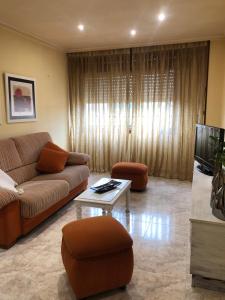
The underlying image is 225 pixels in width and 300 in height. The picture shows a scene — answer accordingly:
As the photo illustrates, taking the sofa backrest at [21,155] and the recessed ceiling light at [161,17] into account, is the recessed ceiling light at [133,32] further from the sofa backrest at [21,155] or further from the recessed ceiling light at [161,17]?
the sofa backrest at [21,155]

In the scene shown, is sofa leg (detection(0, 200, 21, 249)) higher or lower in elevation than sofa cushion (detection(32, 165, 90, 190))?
lower

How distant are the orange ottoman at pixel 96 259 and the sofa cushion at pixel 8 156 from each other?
5.68ft

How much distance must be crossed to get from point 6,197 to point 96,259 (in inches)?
44.4

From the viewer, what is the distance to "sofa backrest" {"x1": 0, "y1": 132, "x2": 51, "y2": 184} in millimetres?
3287

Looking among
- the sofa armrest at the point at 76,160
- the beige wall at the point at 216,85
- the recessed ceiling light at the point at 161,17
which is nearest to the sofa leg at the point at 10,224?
the sofa armrest at the point at 76,160

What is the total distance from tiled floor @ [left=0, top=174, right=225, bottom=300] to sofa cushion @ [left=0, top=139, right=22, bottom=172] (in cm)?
90

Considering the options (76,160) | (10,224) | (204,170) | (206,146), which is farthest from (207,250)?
(76,160)

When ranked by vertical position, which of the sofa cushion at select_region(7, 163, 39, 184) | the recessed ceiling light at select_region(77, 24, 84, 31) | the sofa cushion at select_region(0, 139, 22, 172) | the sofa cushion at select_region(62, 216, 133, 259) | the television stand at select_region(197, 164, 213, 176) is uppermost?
the recessed ceiling light at select_region(77, 24, 84, 31)

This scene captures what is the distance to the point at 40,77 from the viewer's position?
174 inches

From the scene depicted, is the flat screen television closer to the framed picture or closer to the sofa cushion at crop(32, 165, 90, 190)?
the sofa cushion at crop(32, 165, 90, 190)

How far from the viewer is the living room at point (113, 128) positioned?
6.84 ft

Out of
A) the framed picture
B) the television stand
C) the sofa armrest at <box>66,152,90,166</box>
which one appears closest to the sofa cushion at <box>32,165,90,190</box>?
the sofa armrest at <box>66,152,90,166</box>

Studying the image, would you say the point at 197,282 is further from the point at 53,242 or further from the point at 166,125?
the point at 166,125

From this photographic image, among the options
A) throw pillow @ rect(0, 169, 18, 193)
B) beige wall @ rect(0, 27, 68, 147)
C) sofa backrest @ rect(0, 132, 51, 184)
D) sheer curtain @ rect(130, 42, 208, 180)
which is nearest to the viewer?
throw pillow @ rect(0, 169, 18, 193)
